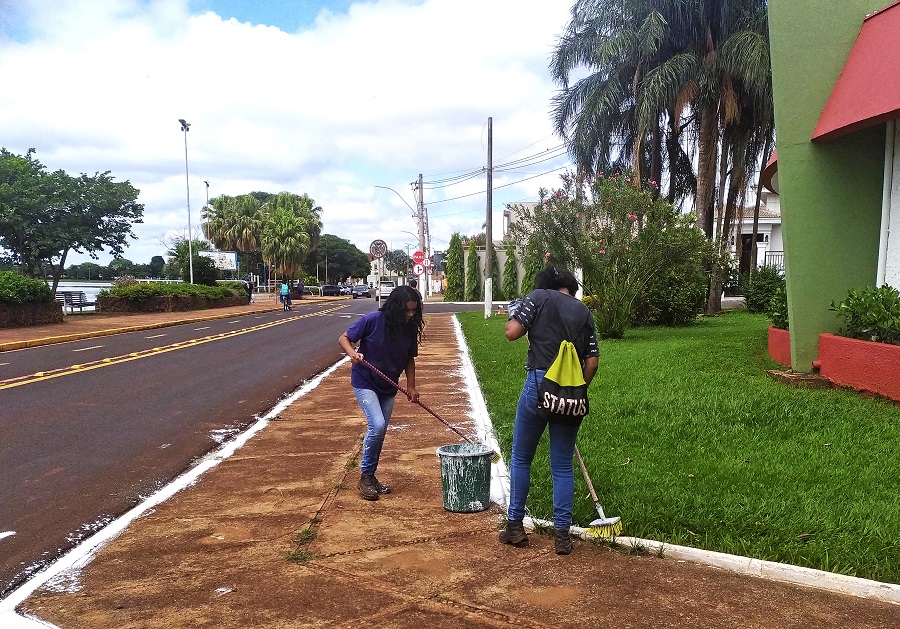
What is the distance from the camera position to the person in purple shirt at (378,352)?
17.0ft

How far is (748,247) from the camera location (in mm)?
36062

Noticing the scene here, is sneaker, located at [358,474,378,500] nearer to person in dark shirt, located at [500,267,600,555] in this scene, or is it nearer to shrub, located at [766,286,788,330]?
person in dark shirt, located at [500,267,600,555]

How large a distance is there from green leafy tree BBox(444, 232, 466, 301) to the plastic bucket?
4839cm

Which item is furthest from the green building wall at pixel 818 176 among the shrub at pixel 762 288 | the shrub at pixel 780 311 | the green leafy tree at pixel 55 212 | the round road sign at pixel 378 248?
the green leafy tree at pixel 55 212

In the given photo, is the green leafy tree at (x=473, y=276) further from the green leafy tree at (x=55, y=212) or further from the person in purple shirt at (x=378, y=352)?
the person in purple shirt at (x=378, y=352)

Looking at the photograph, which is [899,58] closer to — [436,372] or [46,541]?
[436,372]

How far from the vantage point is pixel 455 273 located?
5322 cm

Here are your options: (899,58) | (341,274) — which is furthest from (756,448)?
(341,274)

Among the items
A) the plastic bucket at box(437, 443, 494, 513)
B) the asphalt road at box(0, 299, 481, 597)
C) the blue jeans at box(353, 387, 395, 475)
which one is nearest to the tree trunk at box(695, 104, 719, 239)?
the asphalt road at box(0, 299, 481, 597)

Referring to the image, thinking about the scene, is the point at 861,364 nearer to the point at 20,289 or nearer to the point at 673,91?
the point at 673,91

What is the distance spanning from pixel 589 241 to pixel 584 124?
10.8m

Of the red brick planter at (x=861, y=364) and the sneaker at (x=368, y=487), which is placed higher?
the red brick planter at (x=861, y=364)

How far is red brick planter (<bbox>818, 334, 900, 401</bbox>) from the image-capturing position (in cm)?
719

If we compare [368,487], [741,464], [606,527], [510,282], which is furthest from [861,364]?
[510,282]
